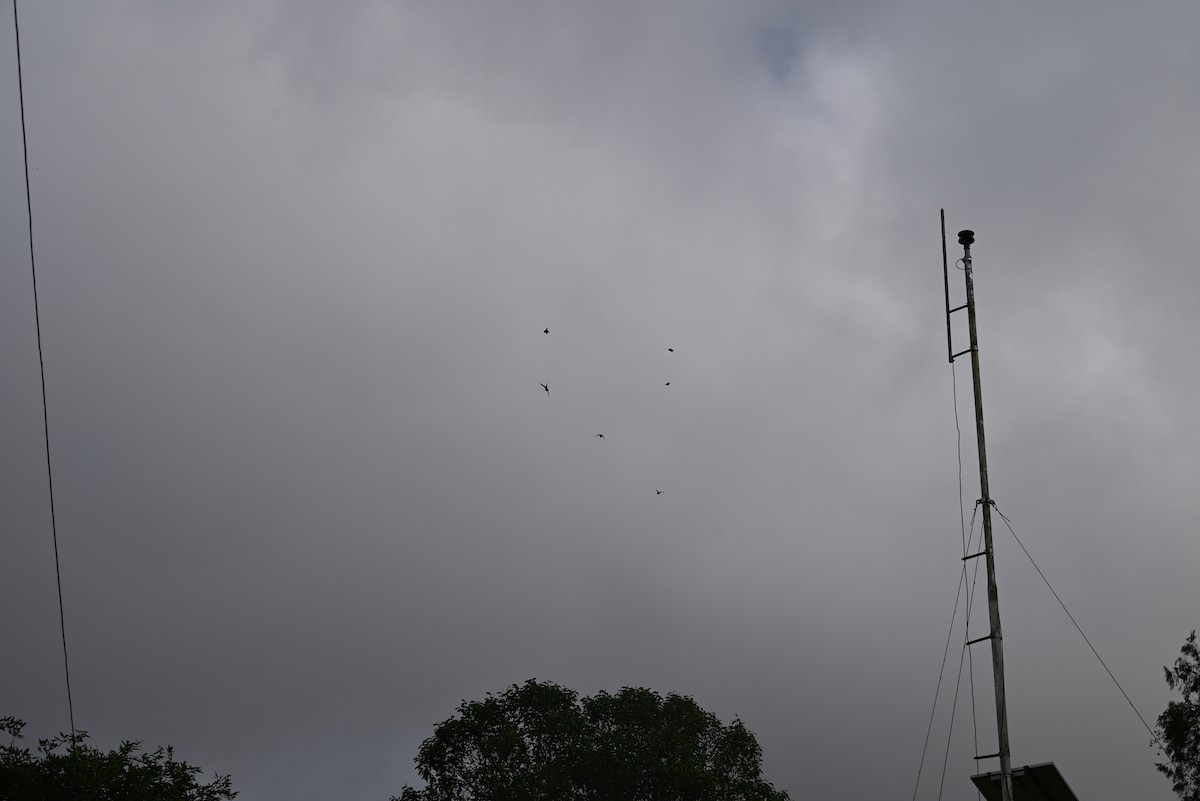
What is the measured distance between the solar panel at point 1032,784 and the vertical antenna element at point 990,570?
1.03 feet

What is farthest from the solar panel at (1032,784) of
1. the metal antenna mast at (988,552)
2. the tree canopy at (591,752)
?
the tree canopy at (591,752)

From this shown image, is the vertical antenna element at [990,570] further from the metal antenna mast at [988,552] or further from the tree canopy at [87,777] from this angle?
the tree canopy at [87,777]

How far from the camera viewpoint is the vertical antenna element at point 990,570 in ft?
54.8

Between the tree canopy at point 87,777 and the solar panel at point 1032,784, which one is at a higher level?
the tree canopy at point 87,777

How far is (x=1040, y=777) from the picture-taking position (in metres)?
16.8

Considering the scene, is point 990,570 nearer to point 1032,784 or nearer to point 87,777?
point 1032,784

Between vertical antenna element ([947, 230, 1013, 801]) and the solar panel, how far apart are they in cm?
31


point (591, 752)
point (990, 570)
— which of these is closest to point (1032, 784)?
point (990, 570)

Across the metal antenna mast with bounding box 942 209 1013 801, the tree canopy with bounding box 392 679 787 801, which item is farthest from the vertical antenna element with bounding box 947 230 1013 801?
the tree canopy with bounding box 392 679 787 801

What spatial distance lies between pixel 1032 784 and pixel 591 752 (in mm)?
25505

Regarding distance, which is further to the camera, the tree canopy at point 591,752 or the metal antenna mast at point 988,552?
the tree canopy at point 591,752

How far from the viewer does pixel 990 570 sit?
61.3ft

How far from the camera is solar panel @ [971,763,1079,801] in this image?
16594 mm

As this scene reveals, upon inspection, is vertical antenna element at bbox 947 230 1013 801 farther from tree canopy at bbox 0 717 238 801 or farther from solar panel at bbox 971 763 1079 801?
tree canopy at bbox 0 717 238 801
